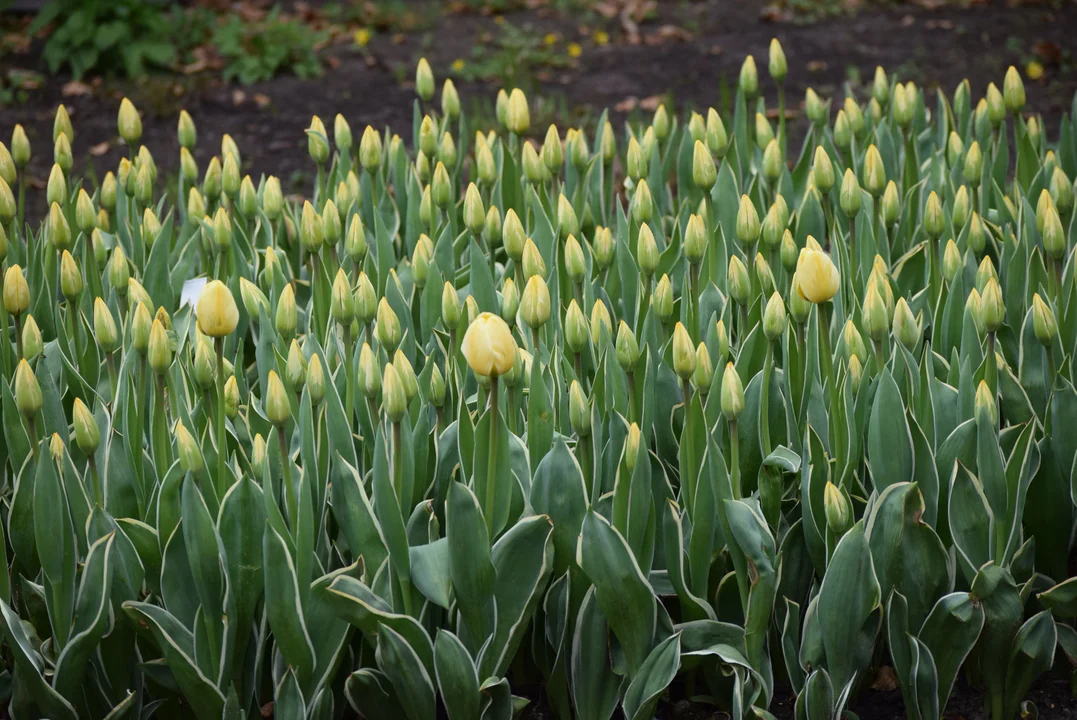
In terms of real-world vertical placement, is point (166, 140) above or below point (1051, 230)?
below

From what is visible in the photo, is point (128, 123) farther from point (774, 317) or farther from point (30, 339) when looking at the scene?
point (774, 317)

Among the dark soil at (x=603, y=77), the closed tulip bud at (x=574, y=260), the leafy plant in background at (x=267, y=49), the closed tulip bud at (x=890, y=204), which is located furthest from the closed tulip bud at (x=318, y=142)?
the leafy plant in background at (x=267, y=49)

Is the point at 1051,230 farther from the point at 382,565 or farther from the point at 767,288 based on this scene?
the point at 382,565

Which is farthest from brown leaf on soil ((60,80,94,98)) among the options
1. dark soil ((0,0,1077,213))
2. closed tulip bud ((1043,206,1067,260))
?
closed tulip bud ((1043,206,1067,260))

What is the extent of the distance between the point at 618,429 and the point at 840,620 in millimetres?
456

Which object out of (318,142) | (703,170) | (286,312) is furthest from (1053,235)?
(318,142)

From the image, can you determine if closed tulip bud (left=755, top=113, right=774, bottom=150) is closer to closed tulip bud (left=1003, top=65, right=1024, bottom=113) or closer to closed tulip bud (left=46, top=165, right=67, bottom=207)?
closed tulip bud (left=1003, top=65, right=1024, bottom=113)

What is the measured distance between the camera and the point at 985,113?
3141mm

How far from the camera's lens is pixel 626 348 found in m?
1.83

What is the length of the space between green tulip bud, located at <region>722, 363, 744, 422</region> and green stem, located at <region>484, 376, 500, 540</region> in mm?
346

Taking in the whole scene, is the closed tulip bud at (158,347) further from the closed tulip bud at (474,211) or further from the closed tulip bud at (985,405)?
the closed tulip bud at (985,405)

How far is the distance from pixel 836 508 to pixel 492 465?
20.2 inches

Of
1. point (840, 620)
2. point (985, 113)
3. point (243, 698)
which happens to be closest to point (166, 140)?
point (985, 113)

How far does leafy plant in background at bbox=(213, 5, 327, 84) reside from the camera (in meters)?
6.09
